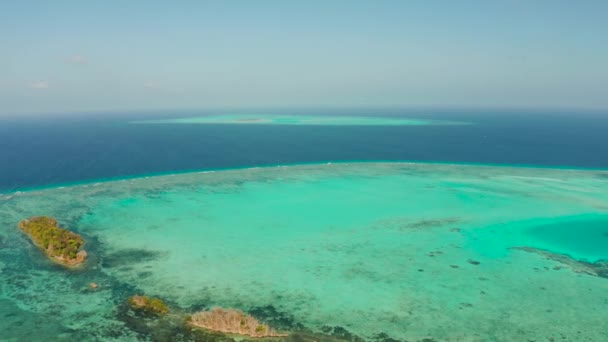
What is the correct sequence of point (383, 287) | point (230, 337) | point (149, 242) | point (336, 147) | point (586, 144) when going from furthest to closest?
point (586, 144) → point (336, 147) → point (149, 242) → point (383, 287) → point (230, 337)

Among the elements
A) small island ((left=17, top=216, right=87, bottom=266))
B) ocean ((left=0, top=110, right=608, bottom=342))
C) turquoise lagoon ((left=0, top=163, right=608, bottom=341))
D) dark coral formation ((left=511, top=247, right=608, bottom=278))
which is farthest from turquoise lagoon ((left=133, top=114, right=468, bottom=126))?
small island ((left=17, top=216, right=87, bottom=266))

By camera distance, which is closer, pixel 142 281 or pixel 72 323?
pixel 72 323

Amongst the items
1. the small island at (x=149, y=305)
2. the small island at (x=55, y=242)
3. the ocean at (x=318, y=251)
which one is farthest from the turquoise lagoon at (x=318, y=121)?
the small island at (x=149, y=305)

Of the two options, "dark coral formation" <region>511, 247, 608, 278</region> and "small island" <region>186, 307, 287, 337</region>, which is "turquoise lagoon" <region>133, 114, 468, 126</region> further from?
"small island" <region>186, 307, 287, 337</region>

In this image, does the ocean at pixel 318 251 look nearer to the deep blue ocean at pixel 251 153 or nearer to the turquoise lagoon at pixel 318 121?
the deep blue ocean at pixel 251 153

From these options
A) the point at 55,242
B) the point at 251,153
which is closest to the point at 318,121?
the point at 251,153

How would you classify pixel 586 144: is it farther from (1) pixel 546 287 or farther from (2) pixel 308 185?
(1) pixel 546 287

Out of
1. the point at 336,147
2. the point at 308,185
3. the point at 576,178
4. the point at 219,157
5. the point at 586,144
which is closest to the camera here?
the point at 308,185

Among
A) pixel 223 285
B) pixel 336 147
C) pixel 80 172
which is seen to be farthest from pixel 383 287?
pixel 336 147
